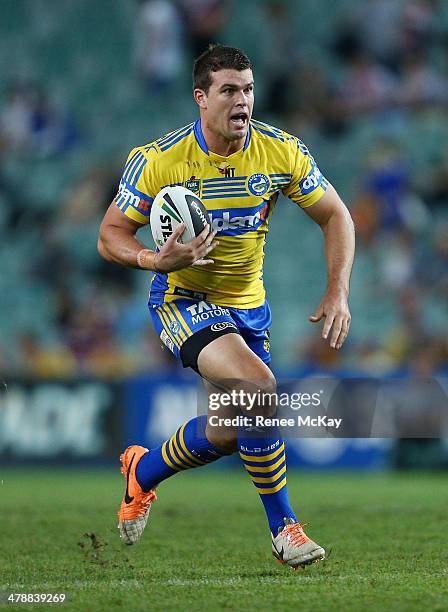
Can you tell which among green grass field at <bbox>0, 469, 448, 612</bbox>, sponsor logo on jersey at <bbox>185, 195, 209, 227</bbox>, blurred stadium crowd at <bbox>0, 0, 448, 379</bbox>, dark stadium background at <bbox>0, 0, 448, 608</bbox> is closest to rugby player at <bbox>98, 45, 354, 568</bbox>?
sponsor logo on jersey at <bbox>185, 195, 209, 227</bbox>

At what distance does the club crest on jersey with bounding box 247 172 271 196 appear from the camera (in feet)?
20.0

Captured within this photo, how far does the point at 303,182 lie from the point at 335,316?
2.74 feet

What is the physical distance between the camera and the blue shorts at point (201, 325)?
598cm

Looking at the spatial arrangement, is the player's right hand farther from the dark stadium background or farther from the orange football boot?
the dark stadium background

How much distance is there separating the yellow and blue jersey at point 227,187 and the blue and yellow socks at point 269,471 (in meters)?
0.83

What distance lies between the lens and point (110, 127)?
18.6 meters

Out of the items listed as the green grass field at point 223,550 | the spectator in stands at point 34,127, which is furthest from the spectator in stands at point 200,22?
the green grass field at point 223,550

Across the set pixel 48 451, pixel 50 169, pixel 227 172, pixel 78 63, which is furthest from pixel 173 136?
pixel 78 63

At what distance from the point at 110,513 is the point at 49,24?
1279 centimetres

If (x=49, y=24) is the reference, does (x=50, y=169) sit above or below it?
below

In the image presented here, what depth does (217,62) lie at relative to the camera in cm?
602

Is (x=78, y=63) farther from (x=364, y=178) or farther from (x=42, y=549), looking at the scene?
(x=42, y=549)

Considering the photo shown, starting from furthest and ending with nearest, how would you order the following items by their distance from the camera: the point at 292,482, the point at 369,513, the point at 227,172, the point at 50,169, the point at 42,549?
the point at 50,169 → the point at 292,482 → the point at 369,513 → the point at 42,549 → the point at 227,172

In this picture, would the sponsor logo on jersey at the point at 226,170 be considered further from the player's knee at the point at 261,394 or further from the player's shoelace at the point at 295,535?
the player's shoelace at the point at 295,535
